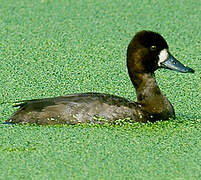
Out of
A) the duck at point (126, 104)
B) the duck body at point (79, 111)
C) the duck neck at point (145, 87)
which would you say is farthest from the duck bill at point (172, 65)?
the duck body at point (79, 111)

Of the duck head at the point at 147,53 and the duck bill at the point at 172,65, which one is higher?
the duck head at the point at 147,53

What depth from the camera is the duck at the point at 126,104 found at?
548cm

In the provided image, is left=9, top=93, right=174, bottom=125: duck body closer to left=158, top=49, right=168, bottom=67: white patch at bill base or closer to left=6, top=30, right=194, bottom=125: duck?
left=6, top=30, right=194, bottom=125: duck

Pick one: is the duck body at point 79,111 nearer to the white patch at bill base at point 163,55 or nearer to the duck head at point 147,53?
the duck head at point 147,53

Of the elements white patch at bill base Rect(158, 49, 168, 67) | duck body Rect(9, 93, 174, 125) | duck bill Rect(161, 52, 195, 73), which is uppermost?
white patch at bill base Rect(158, 49, 168, 67)

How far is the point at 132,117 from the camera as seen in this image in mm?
5555

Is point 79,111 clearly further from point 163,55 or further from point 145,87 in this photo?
point 163,55

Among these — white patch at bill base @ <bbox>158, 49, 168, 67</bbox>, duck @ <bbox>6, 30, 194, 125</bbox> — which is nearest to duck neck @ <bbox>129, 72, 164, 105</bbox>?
duck @ <bbox>6, 30, 194, 125</bbox>

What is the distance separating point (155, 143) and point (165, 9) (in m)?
4.13

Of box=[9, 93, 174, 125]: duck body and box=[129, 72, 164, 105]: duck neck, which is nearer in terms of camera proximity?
box=[9, 93, 174, 125]: duck body

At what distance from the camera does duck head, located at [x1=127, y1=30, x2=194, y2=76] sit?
5.79 m

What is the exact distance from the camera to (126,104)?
219 inches

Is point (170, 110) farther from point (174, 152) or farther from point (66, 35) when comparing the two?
point (66, 35)

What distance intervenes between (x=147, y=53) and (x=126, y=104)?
0.47m
